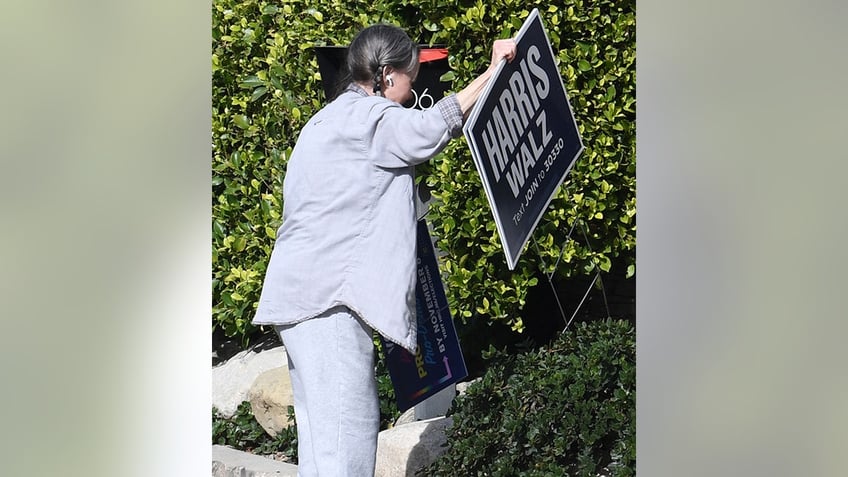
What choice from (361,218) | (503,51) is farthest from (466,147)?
(361,218)

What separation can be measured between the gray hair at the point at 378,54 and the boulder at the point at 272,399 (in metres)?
2.27

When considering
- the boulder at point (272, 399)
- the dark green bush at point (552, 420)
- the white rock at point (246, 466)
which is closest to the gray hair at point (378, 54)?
the dark green bush at point (552, 420)

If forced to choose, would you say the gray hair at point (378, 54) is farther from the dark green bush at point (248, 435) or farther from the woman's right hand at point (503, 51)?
the dark green bush at point (248, 435)

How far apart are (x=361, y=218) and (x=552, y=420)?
1.35m

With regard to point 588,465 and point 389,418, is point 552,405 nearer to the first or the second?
point 588,465

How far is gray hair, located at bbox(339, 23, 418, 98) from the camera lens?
13.1ft

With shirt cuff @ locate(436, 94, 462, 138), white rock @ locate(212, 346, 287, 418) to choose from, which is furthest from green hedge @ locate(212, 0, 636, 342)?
shirt cuff @ locate(436, 94, 462, 138)

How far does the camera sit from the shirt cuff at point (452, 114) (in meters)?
3.86

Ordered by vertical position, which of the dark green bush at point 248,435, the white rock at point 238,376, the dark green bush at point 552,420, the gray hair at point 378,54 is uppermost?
the gray hair at point 378,54

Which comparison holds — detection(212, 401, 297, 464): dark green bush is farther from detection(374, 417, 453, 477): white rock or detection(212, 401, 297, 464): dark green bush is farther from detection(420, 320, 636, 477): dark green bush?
detection(420, 320, 636, 477): dark green bush

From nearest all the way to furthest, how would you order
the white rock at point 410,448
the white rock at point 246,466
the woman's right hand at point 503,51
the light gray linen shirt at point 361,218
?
the light gray linen shirt at point 361,218, the woman's right hand at point 503,51, the white rock at point 410,448, the white rock at point 246,466
